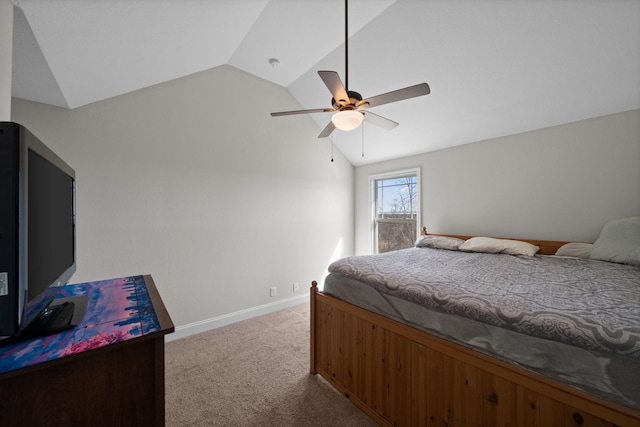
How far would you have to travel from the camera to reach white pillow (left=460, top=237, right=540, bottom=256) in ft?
7.97

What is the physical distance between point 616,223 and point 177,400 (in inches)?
146

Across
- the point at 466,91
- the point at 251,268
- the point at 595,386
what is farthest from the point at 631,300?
the point at 251,268

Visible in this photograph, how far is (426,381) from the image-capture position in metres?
1.30

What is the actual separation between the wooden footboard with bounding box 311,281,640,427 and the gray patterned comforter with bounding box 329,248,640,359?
175mm

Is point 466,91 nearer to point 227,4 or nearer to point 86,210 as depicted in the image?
point 227,4

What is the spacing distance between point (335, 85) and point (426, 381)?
1711 millimetres

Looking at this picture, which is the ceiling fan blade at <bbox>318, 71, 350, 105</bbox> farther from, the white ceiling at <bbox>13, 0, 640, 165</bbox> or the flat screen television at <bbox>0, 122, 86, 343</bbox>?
the flat screen television at <bbox>0, 122, 86, 343</bbox>

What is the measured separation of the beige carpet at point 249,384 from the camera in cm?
163

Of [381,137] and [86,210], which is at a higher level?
[381,137]

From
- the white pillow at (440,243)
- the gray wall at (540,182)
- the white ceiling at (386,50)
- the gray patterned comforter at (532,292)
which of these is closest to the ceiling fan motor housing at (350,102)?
the white ceiling at (386,50)

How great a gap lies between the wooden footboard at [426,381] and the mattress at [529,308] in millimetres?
52

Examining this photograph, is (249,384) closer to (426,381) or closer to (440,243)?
(426,381)

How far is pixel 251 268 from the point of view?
309cm

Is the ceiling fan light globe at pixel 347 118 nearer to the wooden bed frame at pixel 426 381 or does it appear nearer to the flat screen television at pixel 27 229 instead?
the wooden bed frame at pixel 426 381
